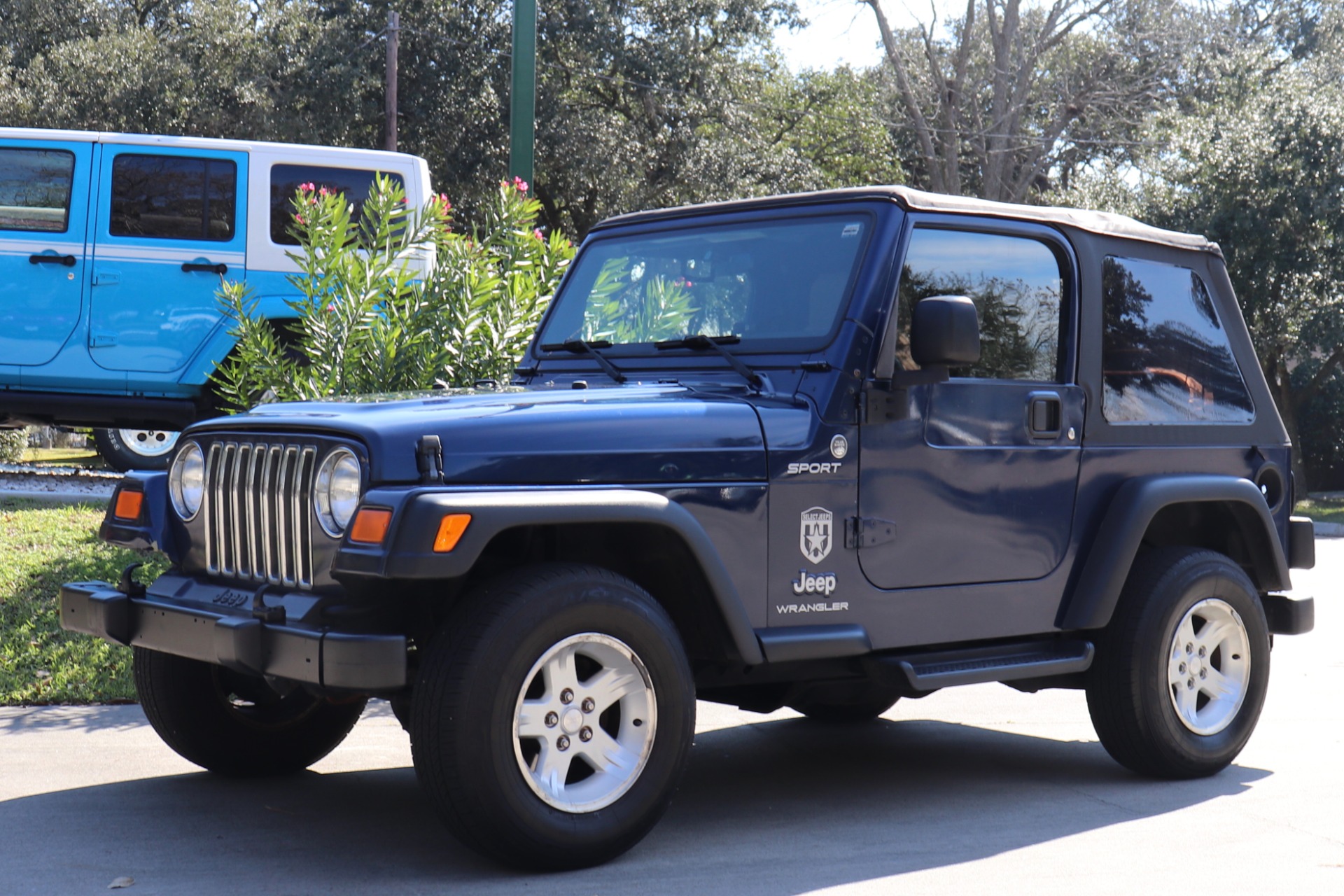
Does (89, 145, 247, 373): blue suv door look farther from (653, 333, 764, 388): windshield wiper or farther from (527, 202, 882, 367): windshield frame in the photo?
(653, 333, 764, 388): windshield wiper

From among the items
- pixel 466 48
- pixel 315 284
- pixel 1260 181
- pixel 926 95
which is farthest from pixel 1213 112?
pixel 315 284

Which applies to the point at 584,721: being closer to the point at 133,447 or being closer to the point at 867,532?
the point at 867,532

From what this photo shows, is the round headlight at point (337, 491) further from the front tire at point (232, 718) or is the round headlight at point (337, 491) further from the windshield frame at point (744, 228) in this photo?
the windshield frame at point (744, 228)

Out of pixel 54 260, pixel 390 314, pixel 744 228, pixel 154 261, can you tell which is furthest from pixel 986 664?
pixel 54 260

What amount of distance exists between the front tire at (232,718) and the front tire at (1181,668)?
2.70 meters

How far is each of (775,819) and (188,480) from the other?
220cm

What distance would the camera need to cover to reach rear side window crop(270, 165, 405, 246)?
10945 mm

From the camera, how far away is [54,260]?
34.7 ft

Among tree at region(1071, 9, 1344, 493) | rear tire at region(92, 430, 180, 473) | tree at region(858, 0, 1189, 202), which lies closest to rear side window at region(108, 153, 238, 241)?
rear tire at region(92, 430, 180, 473)

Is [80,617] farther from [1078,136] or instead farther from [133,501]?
[1078,136]

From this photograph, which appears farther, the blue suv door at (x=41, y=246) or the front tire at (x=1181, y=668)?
the blue suv door at (x=41, y=246)

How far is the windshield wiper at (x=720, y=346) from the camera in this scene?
480cm

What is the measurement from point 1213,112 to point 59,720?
84.1 feet

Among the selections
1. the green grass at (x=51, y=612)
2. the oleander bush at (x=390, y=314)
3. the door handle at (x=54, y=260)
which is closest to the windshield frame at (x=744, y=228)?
the oleander bush at (x=390, y=314)
